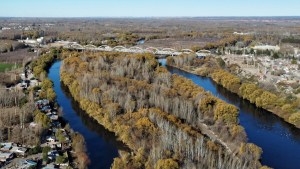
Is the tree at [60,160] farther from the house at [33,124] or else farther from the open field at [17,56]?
the open field at [17,56]

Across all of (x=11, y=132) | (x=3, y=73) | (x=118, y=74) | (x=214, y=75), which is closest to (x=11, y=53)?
(x=3, y=73)

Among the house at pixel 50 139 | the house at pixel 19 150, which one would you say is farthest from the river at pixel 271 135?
the house at pixel 19 150

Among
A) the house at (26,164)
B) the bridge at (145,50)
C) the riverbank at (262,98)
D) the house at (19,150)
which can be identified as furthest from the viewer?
the bridge at (145,50)

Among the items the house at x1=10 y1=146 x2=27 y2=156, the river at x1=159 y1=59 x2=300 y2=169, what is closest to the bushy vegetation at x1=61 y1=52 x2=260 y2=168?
the river at x1=159 y1=59 x2=300 y2=169

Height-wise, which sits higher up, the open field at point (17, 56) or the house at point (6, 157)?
the open field at point (17, 56)

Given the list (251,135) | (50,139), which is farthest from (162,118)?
(50,139)

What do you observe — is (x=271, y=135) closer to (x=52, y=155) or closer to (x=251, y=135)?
(x=251, y=135)

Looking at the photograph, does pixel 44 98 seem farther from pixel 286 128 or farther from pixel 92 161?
pixel 286 128

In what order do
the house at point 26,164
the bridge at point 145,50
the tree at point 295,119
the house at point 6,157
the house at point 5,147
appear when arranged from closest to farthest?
the house at point 26,164 < the house at point 6,157 < the house at point 5,147 < the tree at point 295,119 < the bridge at point 145,50
